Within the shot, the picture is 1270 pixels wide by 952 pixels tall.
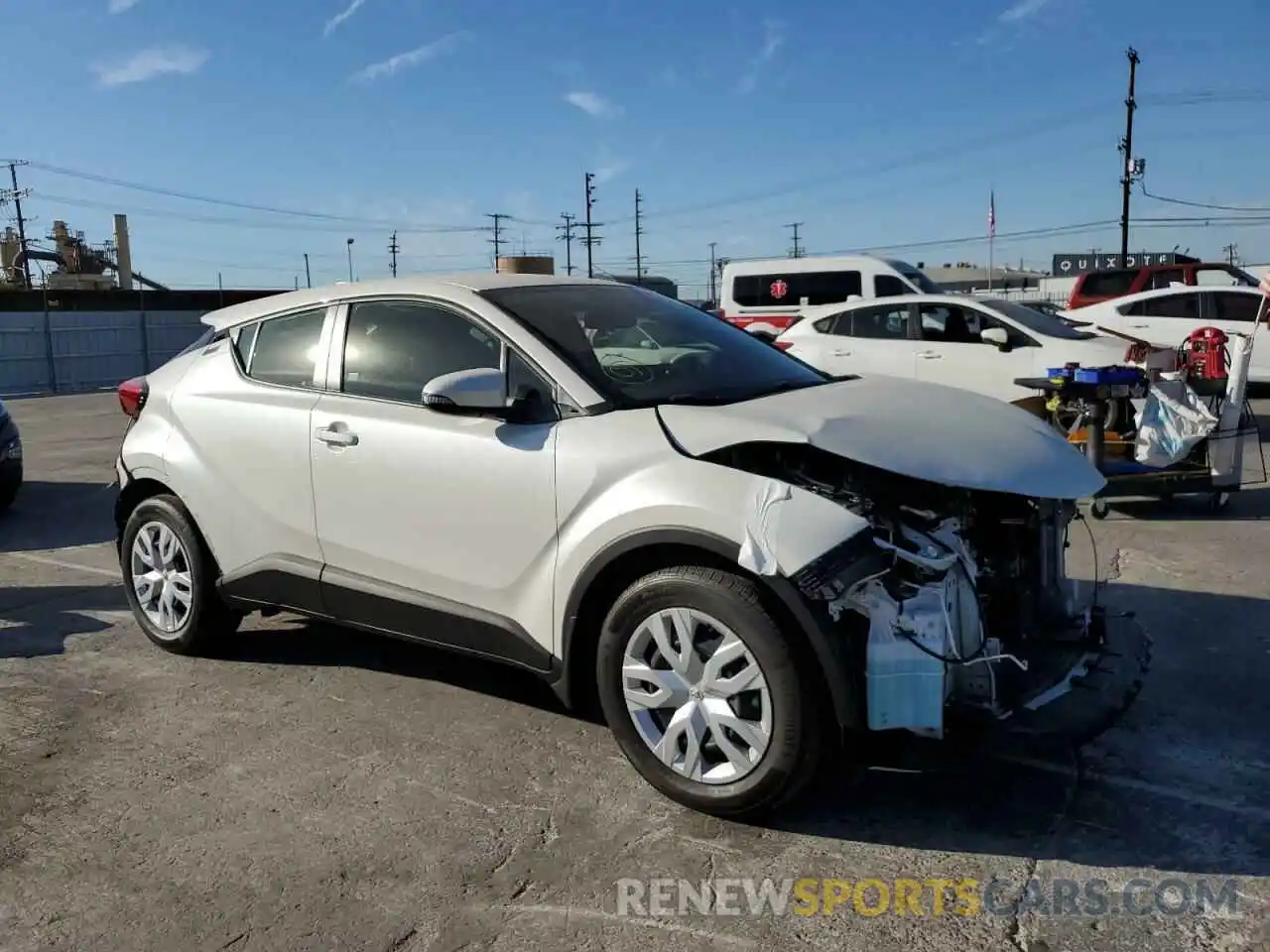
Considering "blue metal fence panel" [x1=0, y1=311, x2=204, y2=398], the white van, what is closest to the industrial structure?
"blue metal fence panel" [x1=0, y1=311, x2=204, y2=398]

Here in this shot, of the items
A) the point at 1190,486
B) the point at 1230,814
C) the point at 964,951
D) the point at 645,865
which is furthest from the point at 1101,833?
the point at 1190,486

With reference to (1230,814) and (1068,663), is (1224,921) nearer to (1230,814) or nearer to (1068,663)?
(1230,814)

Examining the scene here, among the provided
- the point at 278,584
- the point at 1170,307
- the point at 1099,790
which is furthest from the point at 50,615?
the point at 1170,307

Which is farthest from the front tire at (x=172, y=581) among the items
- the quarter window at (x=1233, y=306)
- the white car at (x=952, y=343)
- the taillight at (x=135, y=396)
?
the quarter window at (x=1233, y=306)

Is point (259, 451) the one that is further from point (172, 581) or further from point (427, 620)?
point (427, 620)

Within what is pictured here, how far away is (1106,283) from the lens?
1877 cm

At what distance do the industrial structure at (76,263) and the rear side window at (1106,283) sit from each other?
1937 inches

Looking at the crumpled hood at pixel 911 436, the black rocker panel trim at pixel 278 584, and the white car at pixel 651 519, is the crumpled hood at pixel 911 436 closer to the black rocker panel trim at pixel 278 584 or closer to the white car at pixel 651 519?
the white car at pixel 651 519

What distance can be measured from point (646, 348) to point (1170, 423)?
17.3ft

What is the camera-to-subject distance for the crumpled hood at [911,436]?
10.8 ft

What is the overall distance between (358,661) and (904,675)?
2.84m

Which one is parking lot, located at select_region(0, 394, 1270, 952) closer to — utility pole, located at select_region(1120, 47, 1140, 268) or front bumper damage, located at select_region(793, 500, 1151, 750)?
front bumper damage, located at select_region(793, 500, 1151, 750)

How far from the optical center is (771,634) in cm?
308

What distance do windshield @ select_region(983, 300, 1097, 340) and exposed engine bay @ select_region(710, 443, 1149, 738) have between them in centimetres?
732
